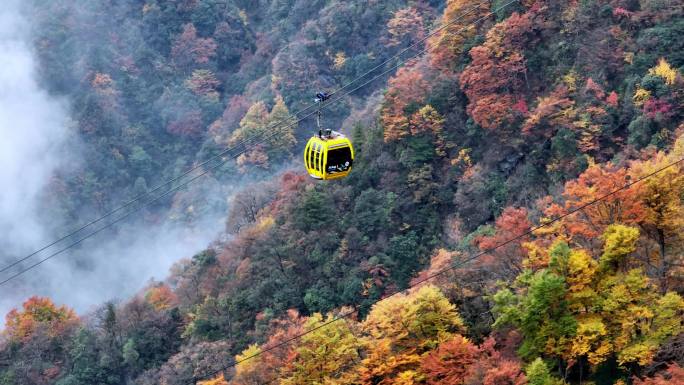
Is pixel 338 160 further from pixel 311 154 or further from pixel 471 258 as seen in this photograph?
pixel 471 258

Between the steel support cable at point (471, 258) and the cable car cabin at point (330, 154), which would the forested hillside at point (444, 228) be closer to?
the steel support cable at point (471, 258)

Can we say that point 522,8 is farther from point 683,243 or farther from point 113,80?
point 113,80

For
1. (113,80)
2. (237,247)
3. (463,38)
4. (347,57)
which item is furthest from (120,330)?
(113,80)

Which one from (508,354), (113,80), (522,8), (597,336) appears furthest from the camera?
(113,80)

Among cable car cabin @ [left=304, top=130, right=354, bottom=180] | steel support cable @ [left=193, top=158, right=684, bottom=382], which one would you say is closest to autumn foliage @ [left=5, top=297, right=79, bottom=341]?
steel support cable @ [left=193, top=158, right=684, bottom=382]

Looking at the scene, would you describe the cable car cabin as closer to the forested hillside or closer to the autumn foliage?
the forested hillside

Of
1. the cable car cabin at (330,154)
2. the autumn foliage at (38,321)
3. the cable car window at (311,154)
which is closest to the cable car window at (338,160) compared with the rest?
the cable car cabin at (330,154)
